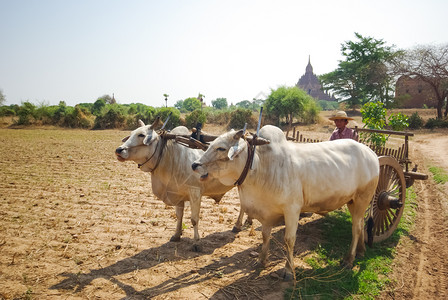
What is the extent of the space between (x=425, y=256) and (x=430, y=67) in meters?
29.6

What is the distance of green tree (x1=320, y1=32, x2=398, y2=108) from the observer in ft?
106

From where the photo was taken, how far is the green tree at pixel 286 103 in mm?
28389

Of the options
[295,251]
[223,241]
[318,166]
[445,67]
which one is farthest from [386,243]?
[445,67]

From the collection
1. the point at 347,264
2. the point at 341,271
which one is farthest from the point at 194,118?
the point at 341,271

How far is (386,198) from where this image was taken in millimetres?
4766

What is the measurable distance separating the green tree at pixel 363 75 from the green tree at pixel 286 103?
29.1ft

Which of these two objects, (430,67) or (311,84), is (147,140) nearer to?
(430,67)

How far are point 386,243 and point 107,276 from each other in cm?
453

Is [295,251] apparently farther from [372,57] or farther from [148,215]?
[372,57]

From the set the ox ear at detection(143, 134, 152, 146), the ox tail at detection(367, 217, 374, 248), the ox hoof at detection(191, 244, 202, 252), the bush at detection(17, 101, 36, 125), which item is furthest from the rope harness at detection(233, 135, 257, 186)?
the bush at detection(17, 101, 36, 125)

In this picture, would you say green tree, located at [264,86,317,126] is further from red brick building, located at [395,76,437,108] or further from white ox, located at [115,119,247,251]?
white ox, located at [115,119,247,251]

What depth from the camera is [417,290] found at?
3.75m

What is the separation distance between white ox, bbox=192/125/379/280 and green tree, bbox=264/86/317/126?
2496 centimetres

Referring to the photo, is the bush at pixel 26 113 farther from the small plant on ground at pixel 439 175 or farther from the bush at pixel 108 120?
the small plant on ground at pixel 439 175
